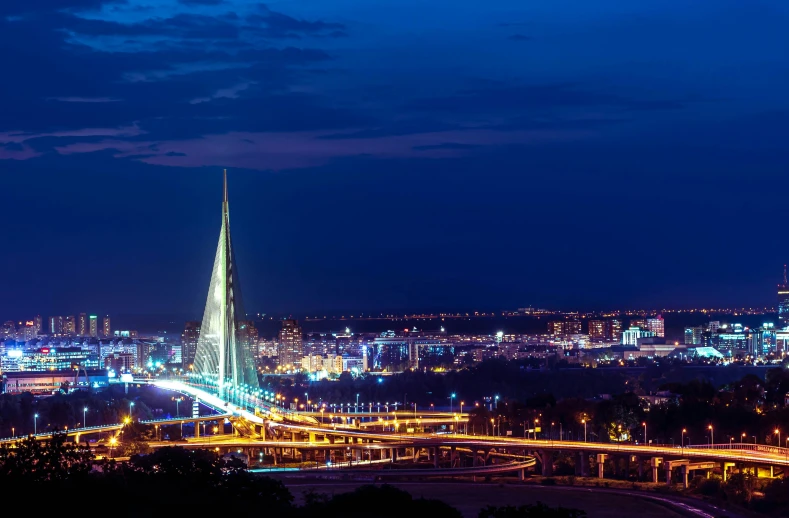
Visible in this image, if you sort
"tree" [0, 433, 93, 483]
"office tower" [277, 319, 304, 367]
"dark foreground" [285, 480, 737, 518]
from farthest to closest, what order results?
"office tower" [277, 319, 304, 367] → "dark foreground" [285, 480, 737, 518] → "tree" [0, 433, 93, 483]

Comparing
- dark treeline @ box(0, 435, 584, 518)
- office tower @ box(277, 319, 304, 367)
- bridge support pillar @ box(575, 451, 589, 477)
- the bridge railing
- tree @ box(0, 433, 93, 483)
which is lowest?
bridge support pillar @ box(575, 451, 589, 477)

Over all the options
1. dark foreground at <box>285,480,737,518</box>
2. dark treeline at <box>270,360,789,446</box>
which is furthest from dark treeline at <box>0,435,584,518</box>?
dark treeline at <box>270,360,789,446</box>

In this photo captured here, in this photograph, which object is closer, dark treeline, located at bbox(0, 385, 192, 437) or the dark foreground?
the dark foreground

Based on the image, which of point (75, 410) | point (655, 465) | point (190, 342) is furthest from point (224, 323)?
point (190, 342)

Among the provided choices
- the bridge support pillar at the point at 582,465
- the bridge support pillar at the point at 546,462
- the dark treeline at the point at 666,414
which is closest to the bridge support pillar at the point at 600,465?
the bridge support pillar at the point at 582,465

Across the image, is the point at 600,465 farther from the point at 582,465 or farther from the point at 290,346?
the point at 290,346

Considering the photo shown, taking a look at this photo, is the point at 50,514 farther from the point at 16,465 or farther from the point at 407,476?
the point at 407,476

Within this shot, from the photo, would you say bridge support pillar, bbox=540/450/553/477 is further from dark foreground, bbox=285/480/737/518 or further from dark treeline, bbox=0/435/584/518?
dark treeline, bbox=0/435/584/518
